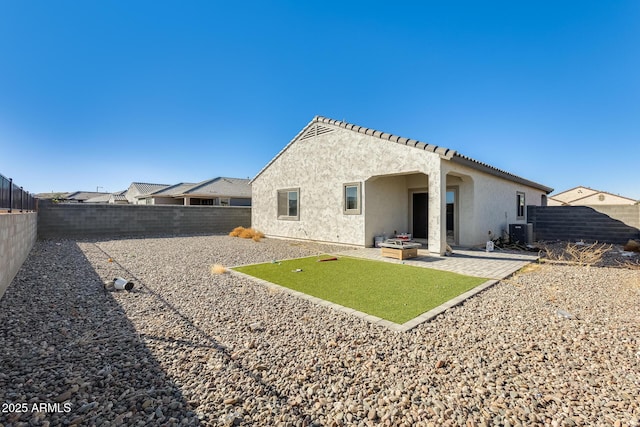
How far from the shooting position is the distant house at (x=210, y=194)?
28.3 meters

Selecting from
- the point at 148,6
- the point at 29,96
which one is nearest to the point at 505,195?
the point at 148,6

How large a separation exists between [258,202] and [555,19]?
15.1 meters

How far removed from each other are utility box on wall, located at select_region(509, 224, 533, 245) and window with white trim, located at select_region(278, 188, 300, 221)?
9591mm

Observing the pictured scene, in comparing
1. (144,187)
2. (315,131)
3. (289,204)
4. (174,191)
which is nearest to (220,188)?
(174,191)

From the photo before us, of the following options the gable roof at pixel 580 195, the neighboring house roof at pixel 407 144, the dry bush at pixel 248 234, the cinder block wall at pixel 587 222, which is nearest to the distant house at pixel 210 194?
the dry bush at pixel 248 234

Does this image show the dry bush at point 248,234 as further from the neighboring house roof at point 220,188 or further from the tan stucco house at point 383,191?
the neighboring house roof at point 220,188

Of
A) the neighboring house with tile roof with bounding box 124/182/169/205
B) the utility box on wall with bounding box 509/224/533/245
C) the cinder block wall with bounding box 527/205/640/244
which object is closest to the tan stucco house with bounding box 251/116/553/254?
the utility box on wall with bounding box 509/224/533/245

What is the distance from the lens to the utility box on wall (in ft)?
37.2

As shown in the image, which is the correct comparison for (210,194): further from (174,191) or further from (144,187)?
(144,187)

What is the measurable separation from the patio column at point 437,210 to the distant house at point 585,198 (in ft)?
120

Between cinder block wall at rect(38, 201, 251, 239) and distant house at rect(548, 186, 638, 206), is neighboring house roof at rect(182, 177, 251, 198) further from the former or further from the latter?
distant house at rect(548, 186, 638, 206)

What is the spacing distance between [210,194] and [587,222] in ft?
92.1

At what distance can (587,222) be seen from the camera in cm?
1298

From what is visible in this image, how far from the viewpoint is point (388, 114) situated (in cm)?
1656
